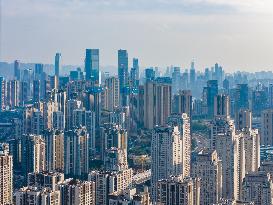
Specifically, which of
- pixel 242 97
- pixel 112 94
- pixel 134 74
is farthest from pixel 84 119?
pixel 134 74

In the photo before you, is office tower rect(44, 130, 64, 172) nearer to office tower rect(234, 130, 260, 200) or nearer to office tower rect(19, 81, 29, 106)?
office tower rect(234, 130, 260, 200)

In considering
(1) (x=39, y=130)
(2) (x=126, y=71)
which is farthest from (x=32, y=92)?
(1) (x=39, y=130)

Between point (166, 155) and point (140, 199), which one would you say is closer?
point (140, 199)

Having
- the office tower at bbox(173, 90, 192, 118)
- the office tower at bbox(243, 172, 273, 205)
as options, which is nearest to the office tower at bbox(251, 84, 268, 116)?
the office tower at bbox(173, 90, 192, 118)

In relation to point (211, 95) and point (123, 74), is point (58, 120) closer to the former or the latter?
point (211, 95)

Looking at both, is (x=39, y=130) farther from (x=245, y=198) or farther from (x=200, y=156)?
(x=245, y=198)

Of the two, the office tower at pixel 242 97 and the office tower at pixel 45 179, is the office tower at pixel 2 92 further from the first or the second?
the office tower at pixel 45 179
